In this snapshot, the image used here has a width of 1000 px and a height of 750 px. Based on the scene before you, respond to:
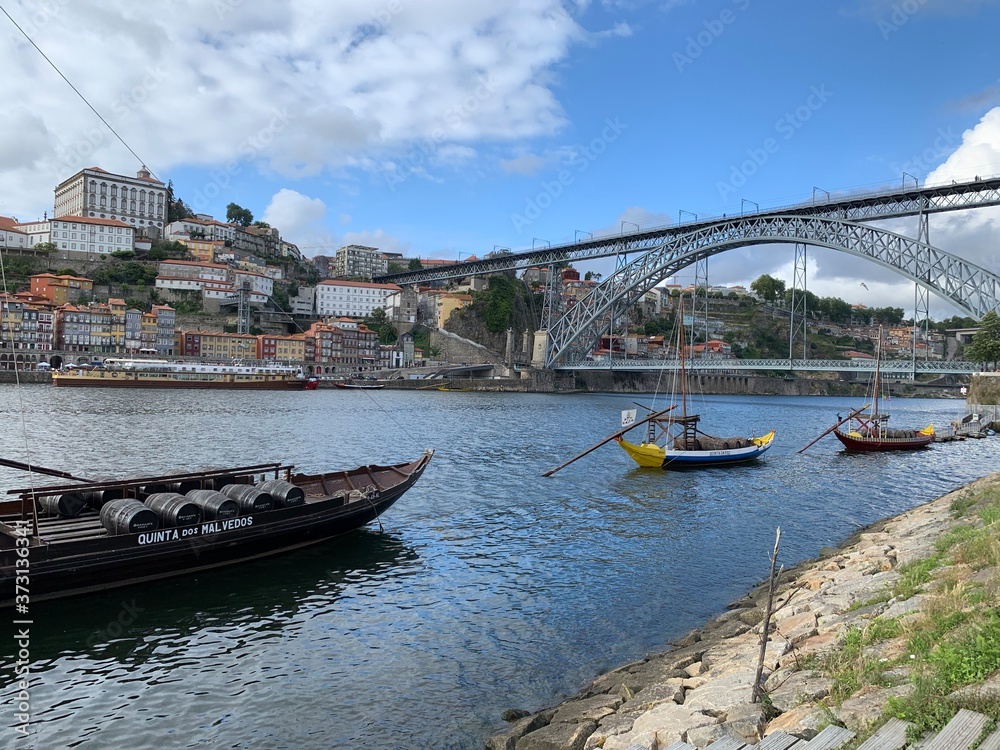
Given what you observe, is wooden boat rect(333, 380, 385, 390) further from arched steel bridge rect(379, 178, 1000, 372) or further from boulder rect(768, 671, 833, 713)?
boulder rect(768, 671, 833, 713)

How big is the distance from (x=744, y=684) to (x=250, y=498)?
30.5 ft

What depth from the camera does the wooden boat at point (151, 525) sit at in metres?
10.4

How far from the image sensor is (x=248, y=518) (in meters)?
12.6

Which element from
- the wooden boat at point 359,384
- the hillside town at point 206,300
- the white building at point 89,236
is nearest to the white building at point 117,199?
the hillside town at point 206,300

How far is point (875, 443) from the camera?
117ft

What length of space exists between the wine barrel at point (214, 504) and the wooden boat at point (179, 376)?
65.4m

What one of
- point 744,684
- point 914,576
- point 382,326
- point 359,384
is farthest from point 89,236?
point 744,684

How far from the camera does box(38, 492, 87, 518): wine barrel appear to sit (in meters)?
12.0

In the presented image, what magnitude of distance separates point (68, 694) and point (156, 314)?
86078 mm

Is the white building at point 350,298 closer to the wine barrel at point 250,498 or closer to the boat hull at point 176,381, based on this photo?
the boat hull at point 176,381

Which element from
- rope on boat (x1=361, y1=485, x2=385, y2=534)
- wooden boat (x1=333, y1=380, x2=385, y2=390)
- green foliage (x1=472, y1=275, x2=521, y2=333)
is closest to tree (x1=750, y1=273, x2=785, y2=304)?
green foliage (x1=472, y1=275, x2=521, y2=333)

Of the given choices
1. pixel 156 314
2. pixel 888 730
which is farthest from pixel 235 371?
pixel 888 730

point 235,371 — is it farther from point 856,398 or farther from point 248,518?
point 856,398

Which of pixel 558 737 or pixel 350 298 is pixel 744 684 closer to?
pixel 558 737
